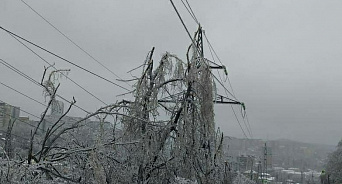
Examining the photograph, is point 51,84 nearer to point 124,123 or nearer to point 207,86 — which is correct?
point 124,123

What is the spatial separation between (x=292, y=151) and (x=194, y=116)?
62.4 meters

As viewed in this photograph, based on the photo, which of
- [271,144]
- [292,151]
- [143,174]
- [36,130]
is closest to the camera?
[36,130]

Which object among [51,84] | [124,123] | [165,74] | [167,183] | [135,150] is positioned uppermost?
[165,74]

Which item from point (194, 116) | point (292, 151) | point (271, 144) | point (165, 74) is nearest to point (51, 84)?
point (165, 74)

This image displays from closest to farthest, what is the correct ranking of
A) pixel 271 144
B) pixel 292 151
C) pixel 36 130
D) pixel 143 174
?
pixel 36 130 < pixel 143 174 < pixel 271 144 < pixel 292 151

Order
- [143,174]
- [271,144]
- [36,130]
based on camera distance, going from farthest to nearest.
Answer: [271,144] < [143,174] < [36,130]

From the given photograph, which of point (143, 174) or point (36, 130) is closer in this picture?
point (36, 130)

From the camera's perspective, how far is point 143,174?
9219mm

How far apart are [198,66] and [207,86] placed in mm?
566

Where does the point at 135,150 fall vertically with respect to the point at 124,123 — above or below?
below

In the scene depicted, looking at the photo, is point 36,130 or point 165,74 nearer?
point 36,130

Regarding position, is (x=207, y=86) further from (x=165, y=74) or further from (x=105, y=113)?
(x=105, y=113)

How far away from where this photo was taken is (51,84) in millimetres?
8945

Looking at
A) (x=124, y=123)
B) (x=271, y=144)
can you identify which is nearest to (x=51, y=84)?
(x=124, y=123)
